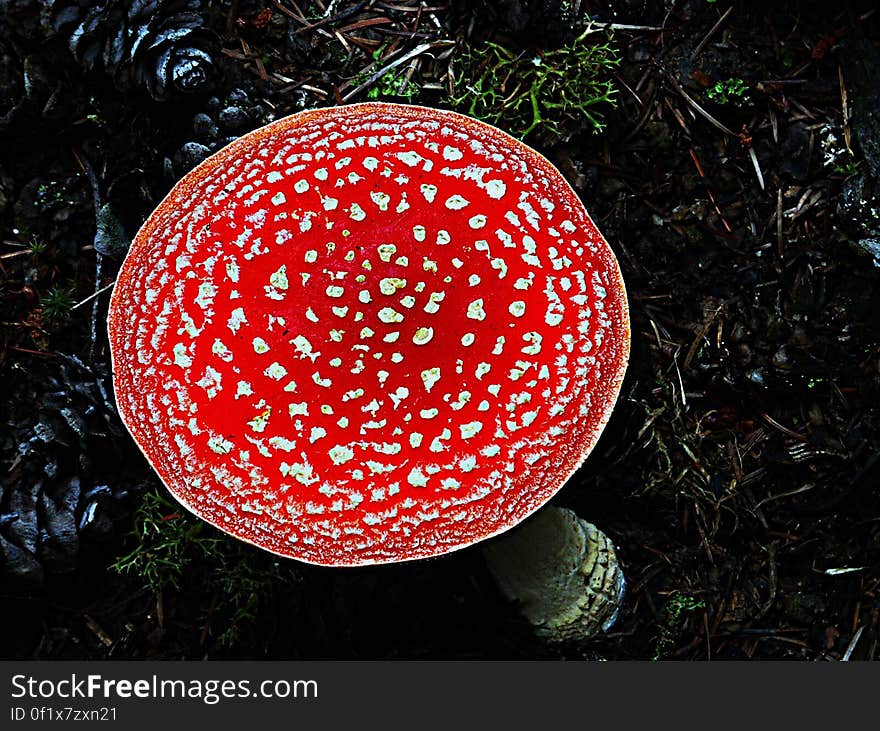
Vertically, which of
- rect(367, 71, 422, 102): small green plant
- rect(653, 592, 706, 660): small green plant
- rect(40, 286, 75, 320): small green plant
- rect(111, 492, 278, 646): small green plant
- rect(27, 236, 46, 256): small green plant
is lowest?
rect(653, 592, 706, 660): small green plant

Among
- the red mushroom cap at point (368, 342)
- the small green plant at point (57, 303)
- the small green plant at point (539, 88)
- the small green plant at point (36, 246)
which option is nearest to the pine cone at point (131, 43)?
the red mushroom cap at point (368, 342)

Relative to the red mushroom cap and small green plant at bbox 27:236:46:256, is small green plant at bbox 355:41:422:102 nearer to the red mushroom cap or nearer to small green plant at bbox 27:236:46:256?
the red mushroom cap

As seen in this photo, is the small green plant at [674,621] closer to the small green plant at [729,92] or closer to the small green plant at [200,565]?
the small green plant at [200,565]

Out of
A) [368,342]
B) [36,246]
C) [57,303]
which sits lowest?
[57,303]

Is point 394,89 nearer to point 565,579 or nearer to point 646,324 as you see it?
point 646,324

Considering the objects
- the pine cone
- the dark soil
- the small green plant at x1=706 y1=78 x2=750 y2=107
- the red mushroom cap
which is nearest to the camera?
the red mushroom cap

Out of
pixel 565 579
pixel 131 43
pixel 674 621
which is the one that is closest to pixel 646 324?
pixel 565 579

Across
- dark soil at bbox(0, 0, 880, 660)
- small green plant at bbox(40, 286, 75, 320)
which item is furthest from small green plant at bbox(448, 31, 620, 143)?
small green plant at bbox(40, 286, 75, 320)
